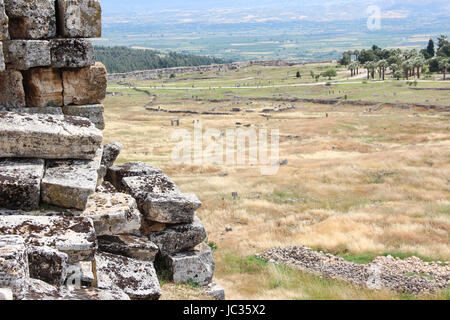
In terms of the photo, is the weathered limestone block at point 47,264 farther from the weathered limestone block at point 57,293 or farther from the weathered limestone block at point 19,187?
the weathered limestone block at point 19,187

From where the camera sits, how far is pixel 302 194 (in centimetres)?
2561

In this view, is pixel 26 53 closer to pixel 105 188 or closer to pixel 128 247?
pixel 105 188

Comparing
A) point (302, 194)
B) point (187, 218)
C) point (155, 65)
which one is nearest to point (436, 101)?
point (302, 194)

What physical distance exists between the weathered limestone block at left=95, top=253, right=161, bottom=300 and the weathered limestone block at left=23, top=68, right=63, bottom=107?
361 centimetres

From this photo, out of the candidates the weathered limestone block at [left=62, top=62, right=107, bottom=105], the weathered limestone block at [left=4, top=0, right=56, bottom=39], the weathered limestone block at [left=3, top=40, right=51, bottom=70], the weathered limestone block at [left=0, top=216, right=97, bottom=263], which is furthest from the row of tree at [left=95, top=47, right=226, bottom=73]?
the weathered limestone block at [left=0, top=216, right=97, bottom=263]

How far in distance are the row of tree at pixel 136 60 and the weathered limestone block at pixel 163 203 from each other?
476 feet

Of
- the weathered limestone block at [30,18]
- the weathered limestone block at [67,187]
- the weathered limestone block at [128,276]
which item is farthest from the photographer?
the weathered limestone block at [30,18]

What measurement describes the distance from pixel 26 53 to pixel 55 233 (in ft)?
13.3

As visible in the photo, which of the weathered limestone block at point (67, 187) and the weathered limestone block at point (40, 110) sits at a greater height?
the weathered limestone block at point (40, 110)

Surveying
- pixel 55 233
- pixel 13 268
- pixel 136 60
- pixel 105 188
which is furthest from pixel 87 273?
pixel 136 60

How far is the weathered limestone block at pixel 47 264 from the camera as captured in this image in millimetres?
5977

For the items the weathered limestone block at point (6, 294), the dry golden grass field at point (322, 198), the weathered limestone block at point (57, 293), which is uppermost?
the weathered limestone block at point (6, 294)

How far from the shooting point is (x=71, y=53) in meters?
9.74

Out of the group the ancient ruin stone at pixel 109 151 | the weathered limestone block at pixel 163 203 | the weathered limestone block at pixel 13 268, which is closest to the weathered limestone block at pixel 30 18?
the ancient ruin stone at pixel 109 151
